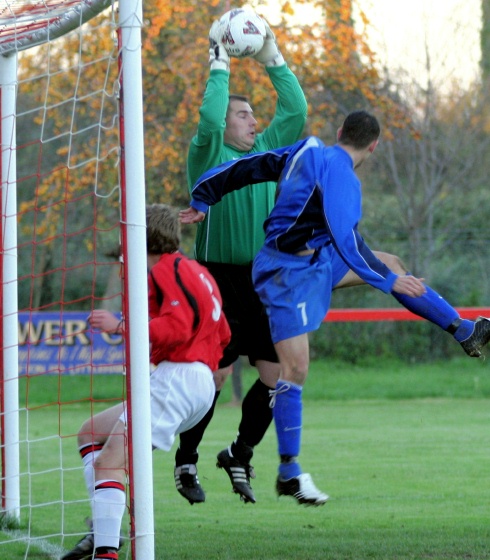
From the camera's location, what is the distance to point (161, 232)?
520cm

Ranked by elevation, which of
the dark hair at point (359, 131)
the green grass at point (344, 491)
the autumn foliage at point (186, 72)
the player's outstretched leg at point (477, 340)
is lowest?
the green grass at point (344, 491)

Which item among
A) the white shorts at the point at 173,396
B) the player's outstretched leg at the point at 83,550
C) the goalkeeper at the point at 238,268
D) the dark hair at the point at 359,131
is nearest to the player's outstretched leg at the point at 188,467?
the goalkeeper at the point at 238,268

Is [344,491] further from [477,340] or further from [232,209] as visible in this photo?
[477,340]

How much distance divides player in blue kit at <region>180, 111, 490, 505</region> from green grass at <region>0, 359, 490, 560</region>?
79 centimetres

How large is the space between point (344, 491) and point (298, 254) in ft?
11.2

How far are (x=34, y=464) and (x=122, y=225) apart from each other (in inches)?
261

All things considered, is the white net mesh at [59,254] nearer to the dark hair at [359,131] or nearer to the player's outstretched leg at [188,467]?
the player's outstretched leg at [188,467]

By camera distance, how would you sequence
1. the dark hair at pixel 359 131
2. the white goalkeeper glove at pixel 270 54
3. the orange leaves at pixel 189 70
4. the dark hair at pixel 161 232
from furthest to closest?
the orange leaves at pixel 189 70 < the white goalkeeper glove at pixel 270 54 < the dark hair at pixel 359 131 < the dark hair at pixel 161 232

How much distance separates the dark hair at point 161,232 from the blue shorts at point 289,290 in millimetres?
730

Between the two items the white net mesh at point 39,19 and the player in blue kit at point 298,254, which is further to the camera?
the white net mesh at point 39,19

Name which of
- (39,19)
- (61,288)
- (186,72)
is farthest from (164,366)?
(186,72)

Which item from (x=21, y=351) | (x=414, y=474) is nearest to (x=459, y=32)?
(x=21, y=351)

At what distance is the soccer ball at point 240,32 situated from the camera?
243 inches

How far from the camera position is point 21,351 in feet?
59.0
